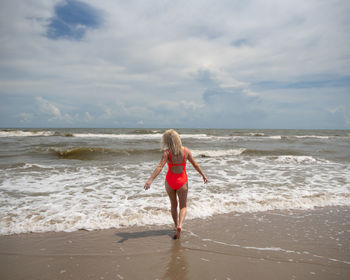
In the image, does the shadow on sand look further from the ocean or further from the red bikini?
the red bikini

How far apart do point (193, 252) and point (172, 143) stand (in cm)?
176

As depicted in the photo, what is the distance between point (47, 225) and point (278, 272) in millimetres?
4092

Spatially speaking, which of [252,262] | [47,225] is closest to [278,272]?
[252,262]

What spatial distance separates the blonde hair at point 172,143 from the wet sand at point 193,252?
154 centimetres

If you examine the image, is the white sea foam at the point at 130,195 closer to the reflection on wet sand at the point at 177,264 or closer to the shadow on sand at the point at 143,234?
the shadow on sand at the point at 143,234

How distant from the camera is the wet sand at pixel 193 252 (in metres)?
3.10

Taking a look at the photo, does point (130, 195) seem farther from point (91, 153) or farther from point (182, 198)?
point (91, 153)

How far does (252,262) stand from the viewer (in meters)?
3.35

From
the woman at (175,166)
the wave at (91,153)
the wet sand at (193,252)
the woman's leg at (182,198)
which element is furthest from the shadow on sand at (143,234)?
the wave at (91,153)

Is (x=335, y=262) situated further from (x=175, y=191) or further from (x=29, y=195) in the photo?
(x=29, y=195)

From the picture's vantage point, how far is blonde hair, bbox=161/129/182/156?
404 centimetres

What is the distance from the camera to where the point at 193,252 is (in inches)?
143

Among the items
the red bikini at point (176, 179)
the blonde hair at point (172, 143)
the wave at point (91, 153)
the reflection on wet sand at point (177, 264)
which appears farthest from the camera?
the wave at point (91, 153)

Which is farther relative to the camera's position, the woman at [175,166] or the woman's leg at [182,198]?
the woman's leg at [182,198]
